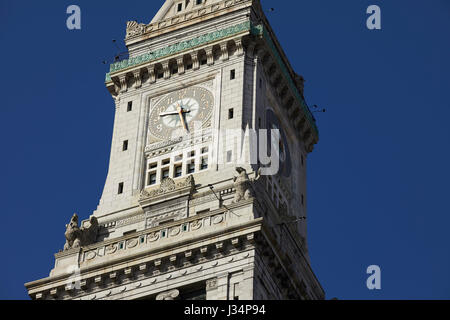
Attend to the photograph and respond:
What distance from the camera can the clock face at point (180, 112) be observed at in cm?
10844

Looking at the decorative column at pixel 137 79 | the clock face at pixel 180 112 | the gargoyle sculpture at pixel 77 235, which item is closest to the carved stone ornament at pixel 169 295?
the gargoyle sculpture at pixel 77 235

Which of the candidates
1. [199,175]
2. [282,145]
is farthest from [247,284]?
[282,145]

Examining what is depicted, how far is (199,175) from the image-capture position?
105m

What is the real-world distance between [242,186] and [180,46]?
18929 millimetres

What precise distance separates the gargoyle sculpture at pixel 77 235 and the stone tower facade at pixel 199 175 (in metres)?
0.09

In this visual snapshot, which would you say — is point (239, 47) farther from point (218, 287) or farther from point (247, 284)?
point (247, 284)

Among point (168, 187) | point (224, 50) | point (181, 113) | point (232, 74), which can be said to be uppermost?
point (224, 50)

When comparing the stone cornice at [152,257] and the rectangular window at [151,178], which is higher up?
the rectangular window at [151,178]

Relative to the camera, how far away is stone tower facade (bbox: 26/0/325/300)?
95.6m

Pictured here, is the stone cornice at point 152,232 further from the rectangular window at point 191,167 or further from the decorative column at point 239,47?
the decorative column at point 239,47

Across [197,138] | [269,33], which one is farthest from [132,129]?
[269,33]

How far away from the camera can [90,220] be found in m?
103

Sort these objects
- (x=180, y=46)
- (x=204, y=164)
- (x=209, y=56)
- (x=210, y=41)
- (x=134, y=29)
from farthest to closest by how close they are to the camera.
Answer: (x=134, y=29) < (x=180, y=46) < (x=210, y=41) < (x=209, y=56) < (x=204, y=164)

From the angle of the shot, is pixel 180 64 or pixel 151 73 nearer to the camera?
pixel 180 64
